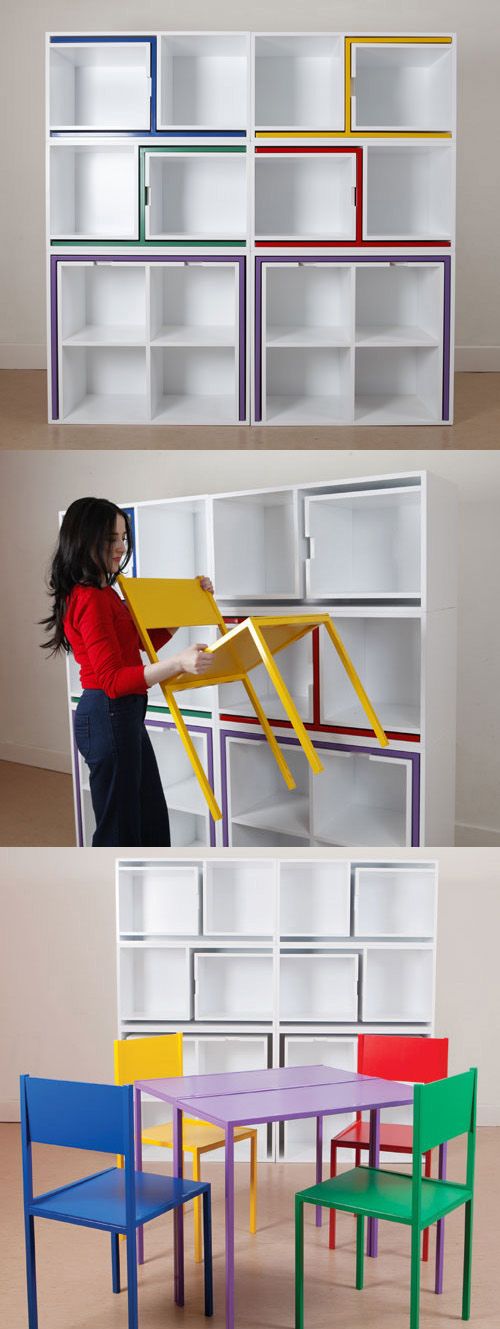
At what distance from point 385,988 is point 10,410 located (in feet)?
7.89

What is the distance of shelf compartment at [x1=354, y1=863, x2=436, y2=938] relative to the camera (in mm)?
3812

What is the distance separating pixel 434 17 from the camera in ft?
11.4

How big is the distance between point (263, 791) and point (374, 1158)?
1.07 metres

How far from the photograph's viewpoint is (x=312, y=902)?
389 cm

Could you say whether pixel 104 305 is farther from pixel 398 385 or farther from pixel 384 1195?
pixel 384 1195

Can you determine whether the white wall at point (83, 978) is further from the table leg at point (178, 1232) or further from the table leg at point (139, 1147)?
the table leg at point (178, 1232)

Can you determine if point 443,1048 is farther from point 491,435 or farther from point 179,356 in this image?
point 179,356

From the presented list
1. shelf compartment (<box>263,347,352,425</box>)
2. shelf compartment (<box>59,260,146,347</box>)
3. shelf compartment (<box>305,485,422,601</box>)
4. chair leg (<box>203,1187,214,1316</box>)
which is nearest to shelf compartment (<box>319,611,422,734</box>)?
shelf compartment (<box>305,485,422,601</box>)

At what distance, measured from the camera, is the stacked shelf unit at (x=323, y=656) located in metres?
3.15

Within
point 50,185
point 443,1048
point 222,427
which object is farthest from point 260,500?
point 443,1048

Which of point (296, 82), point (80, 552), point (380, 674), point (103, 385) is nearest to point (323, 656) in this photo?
point (380, 674)

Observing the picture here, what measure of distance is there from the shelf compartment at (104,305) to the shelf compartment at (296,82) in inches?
24.0

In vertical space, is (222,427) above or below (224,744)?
above

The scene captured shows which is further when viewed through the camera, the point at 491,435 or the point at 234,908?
the point at 234,908
